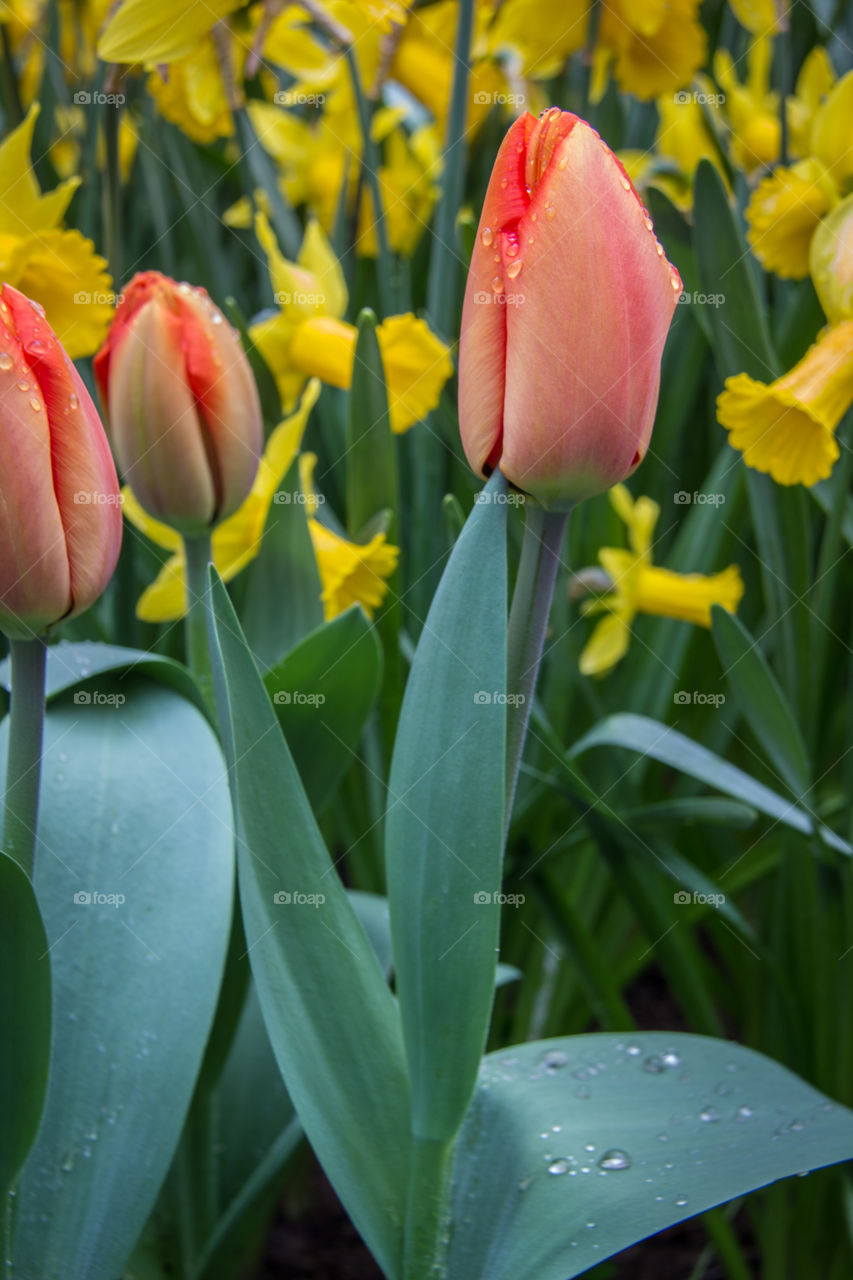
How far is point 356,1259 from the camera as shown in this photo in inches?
35.8

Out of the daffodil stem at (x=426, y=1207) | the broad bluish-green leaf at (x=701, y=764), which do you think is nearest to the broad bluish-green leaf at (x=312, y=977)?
the daffodil stem at (x=426, y=1207)

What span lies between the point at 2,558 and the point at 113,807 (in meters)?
0.21

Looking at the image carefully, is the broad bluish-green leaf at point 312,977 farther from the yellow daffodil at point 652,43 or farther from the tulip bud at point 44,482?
the yellow daffodil at point 652,43

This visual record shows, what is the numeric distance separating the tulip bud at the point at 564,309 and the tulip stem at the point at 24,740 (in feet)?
0.66

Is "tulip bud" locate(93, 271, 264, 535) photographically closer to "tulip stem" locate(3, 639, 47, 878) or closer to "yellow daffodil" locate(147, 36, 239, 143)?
"tulip stem" locate(3, 639, 47, 878)

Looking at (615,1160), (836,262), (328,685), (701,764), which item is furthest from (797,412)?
(615,1160)

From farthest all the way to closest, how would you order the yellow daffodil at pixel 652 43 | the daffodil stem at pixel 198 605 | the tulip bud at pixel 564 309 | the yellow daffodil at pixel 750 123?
1. the yellow daffodil at pixel 750 123
2. the yellow daffodil at pixel 652 43
3. the daffodil stem at pixel 198 605
4. the tulip bud at pixel 564 309

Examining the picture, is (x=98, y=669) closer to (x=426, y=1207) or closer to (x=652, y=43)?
(x=426, y=1207)

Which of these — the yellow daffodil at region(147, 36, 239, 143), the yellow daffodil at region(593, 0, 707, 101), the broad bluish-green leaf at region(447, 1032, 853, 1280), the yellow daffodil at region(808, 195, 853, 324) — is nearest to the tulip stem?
the broad bluish-green leaf at region(447, 1032, 853, 1280)

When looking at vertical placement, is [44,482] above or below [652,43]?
below

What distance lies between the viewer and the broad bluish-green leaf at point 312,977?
447 mm

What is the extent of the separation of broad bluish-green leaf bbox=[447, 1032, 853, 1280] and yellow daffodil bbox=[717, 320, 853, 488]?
35 cm

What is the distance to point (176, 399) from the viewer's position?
1.82 ft

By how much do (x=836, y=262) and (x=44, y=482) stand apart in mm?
509
